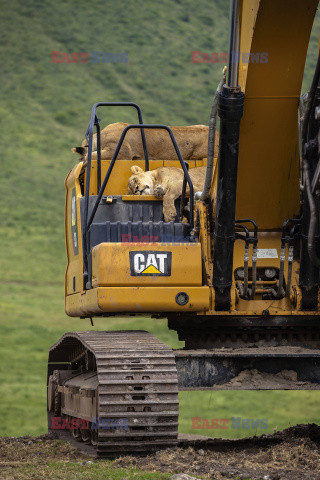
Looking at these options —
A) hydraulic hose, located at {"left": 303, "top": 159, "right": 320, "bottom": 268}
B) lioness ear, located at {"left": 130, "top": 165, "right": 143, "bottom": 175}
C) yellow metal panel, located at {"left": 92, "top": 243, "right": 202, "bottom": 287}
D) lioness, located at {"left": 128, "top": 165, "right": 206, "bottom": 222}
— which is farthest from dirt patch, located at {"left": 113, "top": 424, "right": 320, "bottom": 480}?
lioness ear, located at {"left": 130, "top": 165, "right": 143, "bottom": 175}

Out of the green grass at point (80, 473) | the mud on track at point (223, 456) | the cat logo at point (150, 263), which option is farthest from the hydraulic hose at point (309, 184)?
the green grass at point (80, 473)

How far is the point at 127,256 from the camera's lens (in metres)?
8.00

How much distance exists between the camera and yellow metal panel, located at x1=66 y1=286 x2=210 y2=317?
26.2 ft

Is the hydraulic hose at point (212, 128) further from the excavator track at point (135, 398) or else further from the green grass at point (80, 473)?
the green grass at point (80, 473)

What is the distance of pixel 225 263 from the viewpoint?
26.9 ft

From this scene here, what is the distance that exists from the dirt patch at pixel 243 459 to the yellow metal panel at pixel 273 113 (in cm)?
199

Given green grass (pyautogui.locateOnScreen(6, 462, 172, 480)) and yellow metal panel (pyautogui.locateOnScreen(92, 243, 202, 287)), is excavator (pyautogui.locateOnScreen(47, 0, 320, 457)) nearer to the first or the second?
yellow metal panel (pyautogui.locateOnScreen(92, 243, 202, 287))

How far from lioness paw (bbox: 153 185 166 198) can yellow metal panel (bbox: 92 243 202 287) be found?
0.96 meters

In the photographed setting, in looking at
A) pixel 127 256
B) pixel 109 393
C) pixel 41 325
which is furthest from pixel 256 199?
pixel 41 325

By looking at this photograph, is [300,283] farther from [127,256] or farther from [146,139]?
[146,139]

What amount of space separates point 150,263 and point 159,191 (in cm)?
109

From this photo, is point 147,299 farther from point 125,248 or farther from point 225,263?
point 225,263

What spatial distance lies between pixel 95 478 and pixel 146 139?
5191 millimetres

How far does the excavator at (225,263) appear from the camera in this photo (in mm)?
7406
